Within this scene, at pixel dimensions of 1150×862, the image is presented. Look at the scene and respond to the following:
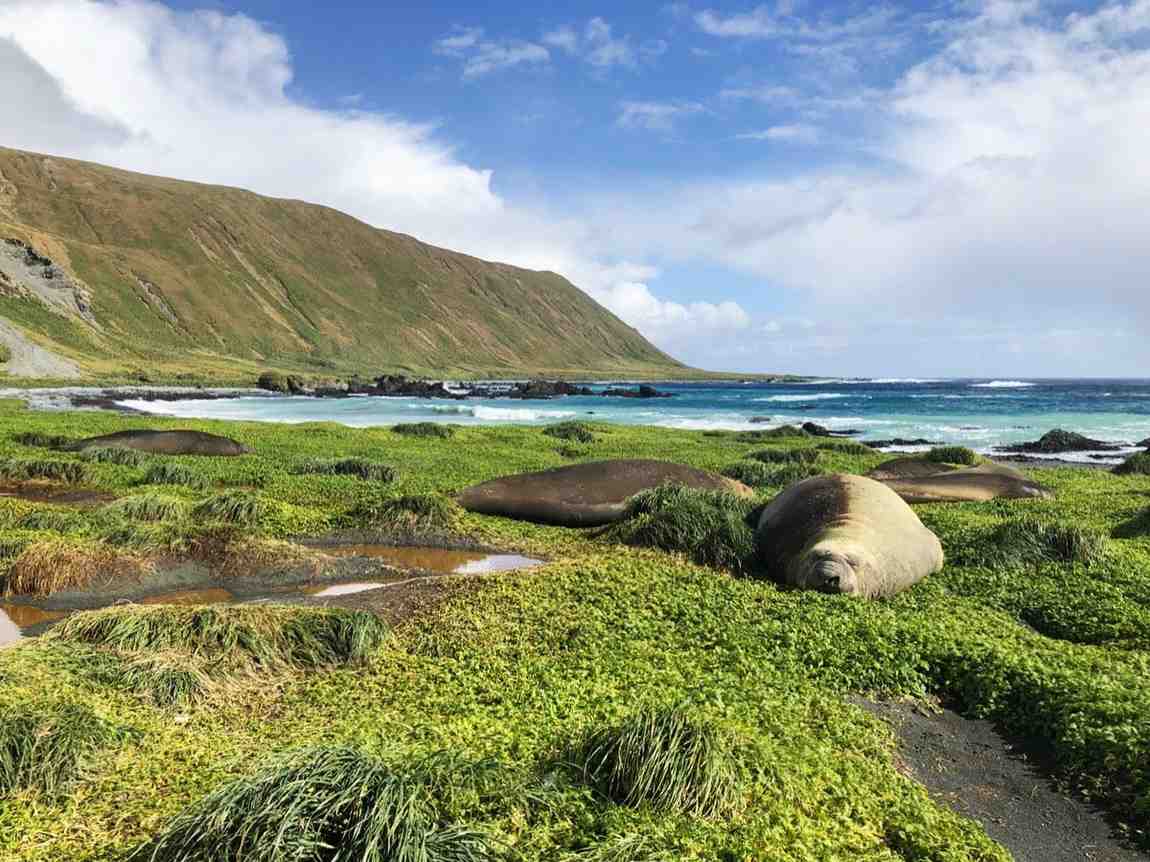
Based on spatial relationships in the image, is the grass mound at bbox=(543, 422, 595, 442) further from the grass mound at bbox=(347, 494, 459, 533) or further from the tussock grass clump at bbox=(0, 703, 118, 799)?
the tussock grass clump at bbox=(0, 703, 118, 799)

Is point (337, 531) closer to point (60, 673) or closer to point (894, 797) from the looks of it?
point (60, 673)

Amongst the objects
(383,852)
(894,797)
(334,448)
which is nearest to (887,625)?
(894,797)

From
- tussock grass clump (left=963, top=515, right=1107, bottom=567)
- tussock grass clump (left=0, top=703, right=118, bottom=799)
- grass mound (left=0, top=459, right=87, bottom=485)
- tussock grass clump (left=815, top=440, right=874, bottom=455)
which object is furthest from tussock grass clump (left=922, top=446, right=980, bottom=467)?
grass mound (left=0, top=459, right=87, bottom=485)

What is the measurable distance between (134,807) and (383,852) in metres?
2.14

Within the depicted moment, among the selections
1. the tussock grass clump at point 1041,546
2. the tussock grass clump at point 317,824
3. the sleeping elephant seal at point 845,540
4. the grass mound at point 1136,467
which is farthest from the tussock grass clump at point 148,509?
the grass mound at point 1136,467

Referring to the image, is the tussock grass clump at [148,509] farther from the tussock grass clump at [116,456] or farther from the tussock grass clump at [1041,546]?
the tussock grass clump at [1041,546]

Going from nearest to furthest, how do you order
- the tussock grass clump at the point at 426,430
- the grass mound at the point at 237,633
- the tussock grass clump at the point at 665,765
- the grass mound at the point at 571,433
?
1. the tussock grass clump at the point at 665,765
2. the grass mound at the point at 237,633
3. the tussock grass clump at the point at 426,430
4. the grass mound at the point at 571,433

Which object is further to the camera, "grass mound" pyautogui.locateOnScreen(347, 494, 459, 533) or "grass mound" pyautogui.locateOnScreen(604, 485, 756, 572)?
"grass mound" pyautogui.locateOnScreen(347, 494, 459, 533)

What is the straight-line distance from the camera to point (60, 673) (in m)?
6.95

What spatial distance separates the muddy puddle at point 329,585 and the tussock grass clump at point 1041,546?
724 centimetres

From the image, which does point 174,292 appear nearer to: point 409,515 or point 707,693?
point 409,515

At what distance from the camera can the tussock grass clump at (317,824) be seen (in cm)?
426

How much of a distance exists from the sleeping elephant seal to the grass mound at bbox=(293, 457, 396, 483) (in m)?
9.98

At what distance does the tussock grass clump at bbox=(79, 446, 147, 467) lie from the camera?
1955cm
